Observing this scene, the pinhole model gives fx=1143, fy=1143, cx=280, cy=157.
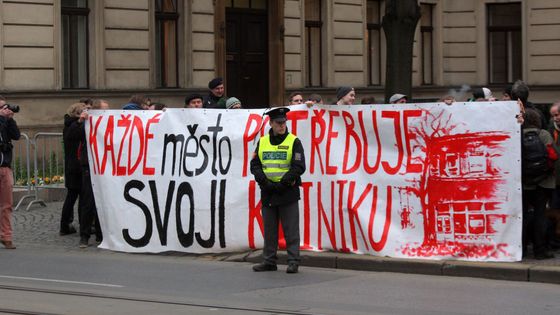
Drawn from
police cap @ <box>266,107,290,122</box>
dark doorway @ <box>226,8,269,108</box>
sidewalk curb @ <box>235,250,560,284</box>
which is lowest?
sidewalk curb @ <box>235,250,560,284</box>

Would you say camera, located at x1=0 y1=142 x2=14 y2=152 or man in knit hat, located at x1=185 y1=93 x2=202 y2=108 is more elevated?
man in knit hat, located at x1=185 y1=93 x2=202 y2=108

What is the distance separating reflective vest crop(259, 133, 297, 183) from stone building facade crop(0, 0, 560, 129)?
41.0ft

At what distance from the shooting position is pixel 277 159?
12.4m

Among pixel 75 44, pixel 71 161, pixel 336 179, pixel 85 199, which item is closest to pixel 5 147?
pixel 85 199

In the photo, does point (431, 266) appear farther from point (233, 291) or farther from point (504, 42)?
point (504, 42)

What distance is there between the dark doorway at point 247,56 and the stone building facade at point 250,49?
0.09ft

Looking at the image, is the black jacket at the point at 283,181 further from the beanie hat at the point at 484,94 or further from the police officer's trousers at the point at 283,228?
the beanie hat at the point at 484,94

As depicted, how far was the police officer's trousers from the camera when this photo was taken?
12570mm

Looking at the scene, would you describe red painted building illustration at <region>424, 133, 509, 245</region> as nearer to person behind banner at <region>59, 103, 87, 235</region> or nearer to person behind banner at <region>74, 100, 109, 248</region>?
person behind banner at <region>74, 100, 109, 248</region>

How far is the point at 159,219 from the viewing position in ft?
47.3

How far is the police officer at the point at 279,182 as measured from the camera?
12422mm

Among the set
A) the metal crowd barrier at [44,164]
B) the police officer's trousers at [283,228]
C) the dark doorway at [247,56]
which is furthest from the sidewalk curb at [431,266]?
the dark doorway at [247,56]

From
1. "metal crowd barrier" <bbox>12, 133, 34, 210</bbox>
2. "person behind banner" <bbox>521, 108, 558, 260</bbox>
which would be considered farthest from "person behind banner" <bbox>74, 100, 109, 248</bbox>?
"person behind banner" <bbox>521, 108, 558, 260</bbox>

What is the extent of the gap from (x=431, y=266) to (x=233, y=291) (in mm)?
2416
